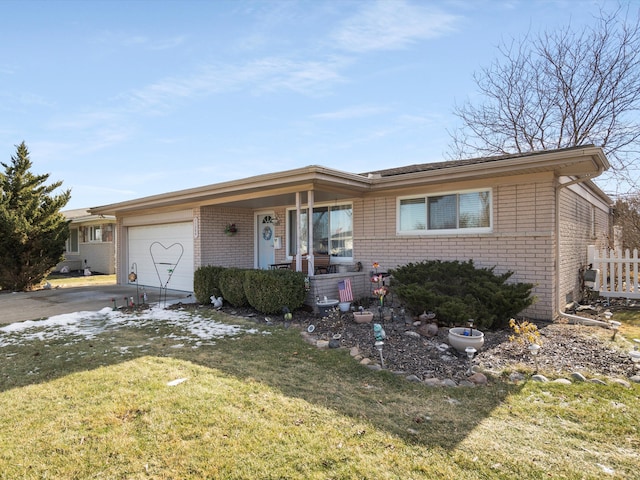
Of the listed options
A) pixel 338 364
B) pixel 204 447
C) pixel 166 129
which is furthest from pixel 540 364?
pixel 166 129

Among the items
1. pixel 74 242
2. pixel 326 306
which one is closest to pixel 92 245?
pixel 74 242

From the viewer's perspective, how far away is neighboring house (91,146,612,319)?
682 cm

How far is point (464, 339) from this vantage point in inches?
187

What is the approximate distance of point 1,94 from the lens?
9.50 m

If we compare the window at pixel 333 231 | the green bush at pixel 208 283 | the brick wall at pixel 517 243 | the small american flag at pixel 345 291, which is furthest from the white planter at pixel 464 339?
the green bush at pixel 208 283

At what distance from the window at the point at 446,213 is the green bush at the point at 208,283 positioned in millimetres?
4477

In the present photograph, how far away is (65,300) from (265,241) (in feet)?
18.3

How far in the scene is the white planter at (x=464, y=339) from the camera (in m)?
4.71

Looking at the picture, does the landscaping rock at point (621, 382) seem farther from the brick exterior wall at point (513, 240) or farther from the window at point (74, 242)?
the window at point (74, 242)

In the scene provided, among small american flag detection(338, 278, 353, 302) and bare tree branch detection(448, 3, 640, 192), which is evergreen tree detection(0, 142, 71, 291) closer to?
small american flag detection(338, 278, 353, 302)

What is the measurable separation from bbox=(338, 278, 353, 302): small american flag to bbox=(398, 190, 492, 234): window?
6.09 feet

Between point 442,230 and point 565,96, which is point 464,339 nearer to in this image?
point 442,230

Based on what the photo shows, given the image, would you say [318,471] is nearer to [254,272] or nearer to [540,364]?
[540,364]

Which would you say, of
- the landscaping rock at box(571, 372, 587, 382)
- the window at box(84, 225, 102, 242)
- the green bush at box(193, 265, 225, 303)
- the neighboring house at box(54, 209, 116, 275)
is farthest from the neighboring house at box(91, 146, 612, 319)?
the window at box(84, 225, 102, 242)
